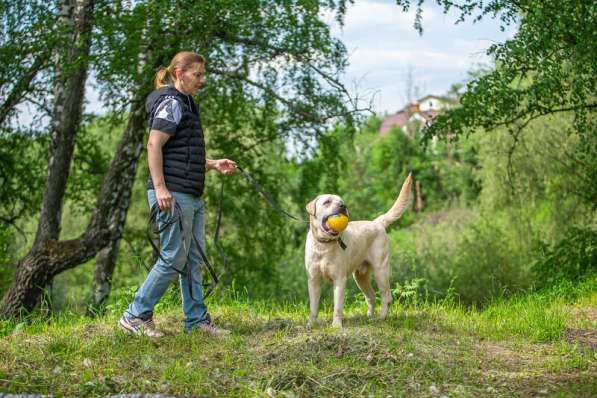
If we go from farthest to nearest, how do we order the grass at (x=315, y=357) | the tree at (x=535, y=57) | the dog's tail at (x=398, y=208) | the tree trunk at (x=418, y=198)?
the tree trunk at (x=418, y=198) < the tree at (x=535, y=57) < the dog's tail at (x=398, y=208) < the grass at (x=315, y=357)

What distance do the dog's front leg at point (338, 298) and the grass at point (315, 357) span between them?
0.17 metres

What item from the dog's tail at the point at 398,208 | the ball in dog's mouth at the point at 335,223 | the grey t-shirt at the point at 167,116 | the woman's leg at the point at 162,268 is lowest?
the woman's leg at the point at 162,268

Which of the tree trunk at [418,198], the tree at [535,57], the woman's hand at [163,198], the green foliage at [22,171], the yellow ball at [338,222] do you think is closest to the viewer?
the woman's hand at [163,198]

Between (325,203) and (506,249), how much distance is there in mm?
15375

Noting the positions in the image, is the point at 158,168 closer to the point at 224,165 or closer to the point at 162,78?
the point at 224,165

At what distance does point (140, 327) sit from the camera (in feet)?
19.8

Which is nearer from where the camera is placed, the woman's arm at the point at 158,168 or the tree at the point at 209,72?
the woman's arm at the point at 158,168

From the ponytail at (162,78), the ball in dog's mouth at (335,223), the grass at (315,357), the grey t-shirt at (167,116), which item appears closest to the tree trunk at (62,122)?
the grass at (315,357)

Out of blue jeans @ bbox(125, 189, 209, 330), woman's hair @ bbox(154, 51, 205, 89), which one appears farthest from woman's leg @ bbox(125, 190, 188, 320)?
woman's hair @ bbox(154, 51, 205, 89)

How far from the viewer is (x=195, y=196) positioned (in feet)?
20.1

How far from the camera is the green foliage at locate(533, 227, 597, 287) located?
36.7 feet

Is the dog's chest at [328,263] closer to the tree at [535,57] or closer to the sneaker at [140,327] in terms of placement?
the sneaker at [140,327]

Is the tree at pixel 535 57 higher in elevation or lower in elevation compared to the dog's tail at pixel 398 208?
higher

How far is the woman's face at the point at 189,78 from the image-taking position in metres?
6.07
